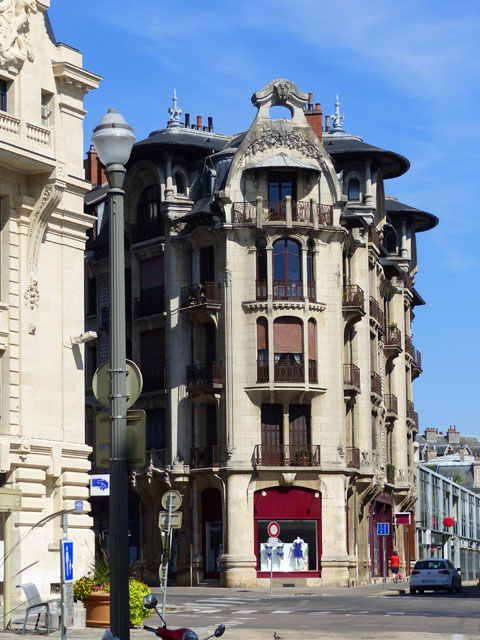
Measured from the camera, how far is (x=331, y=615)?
29.2 m

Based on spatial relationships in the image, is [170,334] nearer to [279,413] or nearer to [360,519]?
[279,413]

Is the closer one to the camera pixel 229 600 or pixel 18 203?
pixel 18 203

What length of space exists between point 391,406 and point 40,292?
34646mm

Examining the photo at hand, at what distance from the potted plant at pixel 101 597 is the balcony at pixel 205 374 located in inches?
1103

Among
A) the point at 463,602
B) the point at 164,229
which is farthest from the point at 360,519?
the point at 463,602

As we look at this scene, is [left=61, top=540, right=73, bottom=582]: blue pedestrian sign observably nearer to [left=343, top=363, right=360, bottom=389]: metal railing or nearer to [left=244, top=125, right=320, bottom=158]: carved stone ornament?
[left=244, top=125, right=320, bottom=158]: carved stone ornament

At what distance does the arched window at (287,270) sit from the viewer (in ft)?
169

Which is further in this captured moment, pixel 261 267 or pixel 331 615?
pixel 261 267

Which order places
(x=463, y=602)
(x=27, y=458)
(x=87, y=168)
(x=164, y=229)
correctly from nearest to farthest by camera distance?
(x=27, y=458), (x=463, y=602), (x=164, y=229), (x=87, y=168)

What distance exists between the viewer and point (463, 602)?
3538 centimetres

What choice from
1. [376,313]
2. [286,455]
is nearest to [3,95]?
[286,455]

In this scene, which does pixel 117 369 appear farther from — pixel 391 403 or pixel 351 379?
pixel 391 403

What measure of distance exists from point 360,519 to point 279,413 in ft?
24.8

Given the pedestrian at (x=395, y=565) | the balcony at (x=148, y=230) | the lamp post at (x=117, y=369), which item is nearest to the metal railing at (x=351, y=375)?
the pedestrian at (x=395, y=565)
